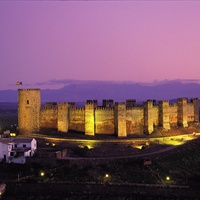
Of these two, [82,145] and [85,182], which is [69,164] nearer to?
[85,182]

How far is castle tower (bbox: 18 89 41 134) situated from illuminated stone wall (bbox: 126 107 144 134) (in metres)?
10.3

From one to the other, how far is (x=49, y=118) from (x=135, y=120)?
9942 mm

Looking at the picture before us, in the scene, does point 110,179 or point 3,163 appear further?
point 3,163

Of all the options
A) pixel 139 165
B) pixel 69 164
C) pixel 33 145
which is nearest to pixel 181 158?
pixel 139 165

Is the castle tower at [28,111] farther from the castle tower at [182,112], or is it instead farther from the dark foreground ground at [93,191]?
the castle tower at [182,112]

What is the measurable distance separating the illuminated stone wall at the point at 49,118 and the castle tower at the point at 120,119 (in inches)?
279

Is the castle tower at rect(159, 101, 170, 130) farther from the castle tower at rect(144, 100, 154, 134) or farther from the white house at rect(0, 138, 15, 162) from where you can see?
the white house at rect(0, 138, 15, 162)

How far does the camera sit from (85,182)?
105 ft

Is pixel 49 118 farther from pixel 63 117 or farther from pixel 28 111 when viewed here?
pixel 28 111

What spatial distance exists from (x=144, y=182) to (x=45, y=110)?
62.0 ft

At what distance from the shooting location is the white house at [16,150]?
37.1 metres

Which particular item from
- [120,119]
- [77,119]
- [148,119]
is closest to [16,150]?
[77,119]

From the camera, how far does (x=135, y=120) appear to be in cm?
4859

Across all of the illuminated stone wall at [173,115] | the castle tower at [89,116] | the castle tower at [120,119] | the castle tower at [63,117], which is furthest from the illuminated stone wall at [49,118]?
the illuminated stone wall at [173,115]
